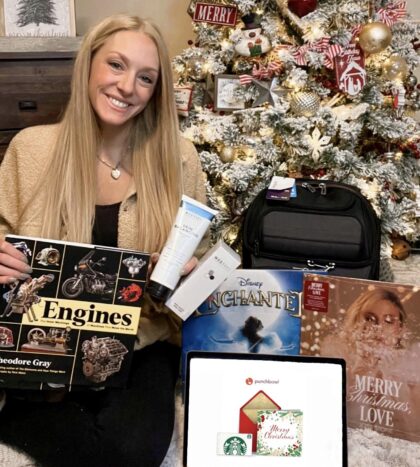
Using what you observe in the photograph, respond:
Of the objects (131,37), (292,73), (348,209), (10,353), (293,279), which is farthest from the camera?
(292,73)

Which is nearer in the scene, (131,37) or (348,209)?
(131,37)

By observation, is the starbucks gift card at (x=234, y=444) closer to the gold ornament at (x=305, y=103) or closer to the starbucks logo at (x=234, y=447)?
the starbucks logo at (x=234, y=447)

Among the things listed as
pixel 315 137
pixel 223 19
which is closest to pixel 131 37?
pixel 223 19

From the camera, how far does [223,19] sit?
4.80 feet

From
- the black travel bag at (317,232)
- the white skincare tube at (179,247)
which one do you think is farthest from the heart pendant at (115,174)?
the black travel bag at (317,232)

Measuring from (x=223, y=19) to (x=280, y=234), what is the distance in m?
0.66

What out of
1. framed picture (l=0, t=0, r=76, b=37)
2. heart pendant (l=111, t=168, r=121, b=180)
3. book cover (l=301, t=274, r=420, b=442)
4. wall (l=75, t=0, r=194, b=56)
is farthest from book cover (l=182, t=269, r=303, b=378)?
wall (l=75, t=0, r=194, b=56)

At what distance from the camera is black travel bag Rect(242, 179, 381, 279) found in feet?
4.11

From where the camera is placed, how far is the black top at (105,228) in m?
1.07

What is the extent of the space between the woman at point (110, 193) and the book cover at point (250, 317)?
74 millimetres

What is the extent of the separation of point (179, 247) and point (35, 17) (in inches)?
33.0

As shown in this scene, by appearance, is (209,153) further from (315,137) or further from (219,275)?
(219,275)

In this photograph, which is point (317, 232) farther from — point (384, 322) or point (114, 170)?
point (114, 170)

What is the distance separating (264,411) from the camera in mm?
921
